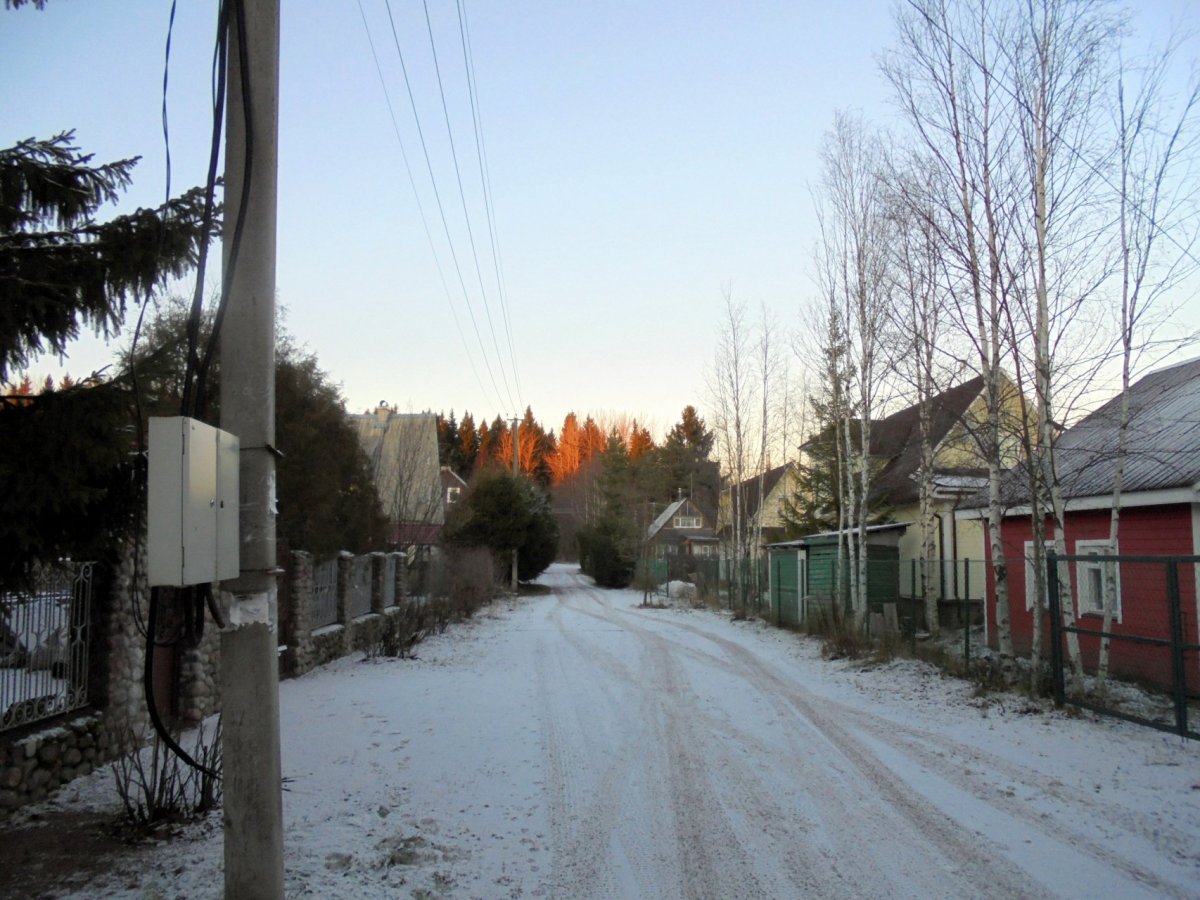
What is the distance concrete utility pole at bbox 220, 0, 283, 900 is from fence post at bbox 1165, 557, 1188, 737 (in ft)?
26.3

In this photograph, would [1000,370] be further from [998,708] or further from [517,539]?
[517,539]

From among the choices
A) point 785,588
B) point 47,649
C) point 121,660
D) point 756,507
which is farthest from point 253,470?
point 756,507

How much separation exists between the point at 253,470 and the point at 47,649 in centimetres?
422

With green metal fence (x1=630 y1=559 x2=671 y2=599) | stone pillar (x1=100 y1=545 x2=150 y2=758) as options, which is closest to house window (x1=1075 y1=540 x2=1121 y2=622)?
stone pillar (x1=100 y1=545 x2=150 y2=758)

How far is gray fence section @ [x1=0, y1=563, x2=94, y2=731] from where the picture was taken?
6176 mm

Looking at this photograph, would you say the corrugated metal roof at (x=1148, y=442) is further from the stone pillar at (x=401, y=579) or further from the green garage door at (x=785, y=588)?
the stone pillar at (x=401, y=579)

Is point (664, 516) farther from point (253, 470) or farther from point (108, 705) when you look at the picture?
point (253, 470)

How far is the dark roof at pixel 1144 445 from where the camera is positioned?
11.7 meters

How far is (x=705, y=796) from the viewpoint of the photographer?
6.64m

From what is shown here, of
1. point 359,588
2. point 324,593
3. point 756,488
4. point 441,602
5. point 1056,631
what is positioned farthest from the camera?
point 756,488

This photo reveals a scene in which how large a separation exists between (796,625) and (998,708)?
10737 mm

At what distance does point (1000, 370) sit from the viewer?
39.5 feet

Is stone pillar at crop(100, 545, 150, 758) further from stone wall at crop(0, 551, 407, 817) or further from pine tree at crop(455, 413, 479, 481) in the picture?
pine tree at crop(455, 413, 479, 481)

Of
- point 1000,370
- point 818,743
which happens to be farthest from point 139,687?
point 1000,370
